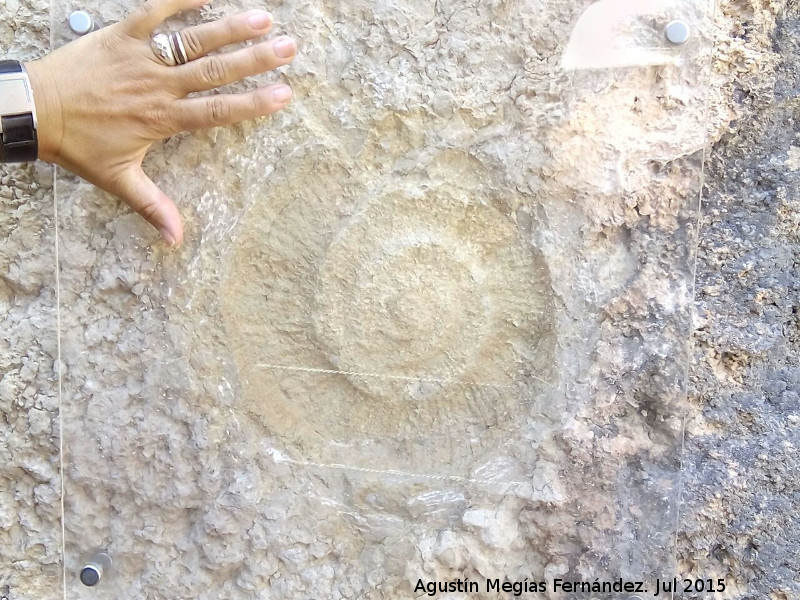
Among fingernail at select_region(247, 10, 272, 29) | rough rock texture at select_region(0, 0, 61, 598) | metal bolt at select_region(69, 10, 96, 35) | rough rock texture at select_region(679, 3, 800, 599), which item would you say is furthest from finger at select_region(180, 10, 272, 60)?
rough rock texture at select_region(679, 3, 800, 599)

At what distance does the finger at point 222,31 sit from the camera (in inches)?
36.9

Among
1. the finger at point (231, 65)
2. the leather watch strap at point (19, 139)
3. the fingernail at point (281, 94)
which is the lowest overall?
the leather watch strap at point (19, 139)

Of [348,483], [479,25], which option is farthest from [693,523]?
[479,25]

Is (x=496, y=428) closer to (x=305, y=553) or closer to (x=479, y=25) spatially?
(x=305, y=553)

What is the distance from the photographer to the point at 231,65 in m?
0.94

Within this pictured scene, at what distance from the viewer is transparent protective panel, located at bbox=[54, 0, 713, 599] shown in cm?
99

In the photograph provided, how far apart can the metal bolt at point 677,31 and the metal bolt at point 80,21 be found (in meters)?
0.83

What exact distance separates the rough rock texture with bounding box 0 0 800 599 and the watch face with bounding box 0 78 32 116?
0.40ft

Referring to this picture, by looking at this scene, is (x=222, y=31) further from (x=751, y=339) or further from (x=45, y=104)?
(x=751, y=339)

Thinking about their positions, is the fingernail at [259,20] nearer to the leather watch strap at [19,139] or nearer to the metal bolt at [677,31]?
the leather watch strap at [19,139]

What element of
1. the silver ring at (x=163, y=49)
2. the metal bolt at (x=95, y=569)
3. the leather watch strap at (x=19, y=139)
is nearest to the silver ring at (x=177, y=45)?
the silver ring at (x=163, y=49)

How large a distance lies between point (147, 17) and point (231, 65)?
13 cm

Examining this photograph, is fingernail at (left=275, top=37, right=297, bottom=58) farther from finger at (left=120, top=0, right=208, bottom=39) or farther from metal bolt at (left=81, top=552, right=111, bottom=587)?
metal bolt at (left=81, top=552, right=111, bottom=587)

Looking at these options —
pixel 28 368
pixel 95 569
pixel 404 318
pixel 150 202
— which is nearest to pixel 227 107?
pixel 150 202
